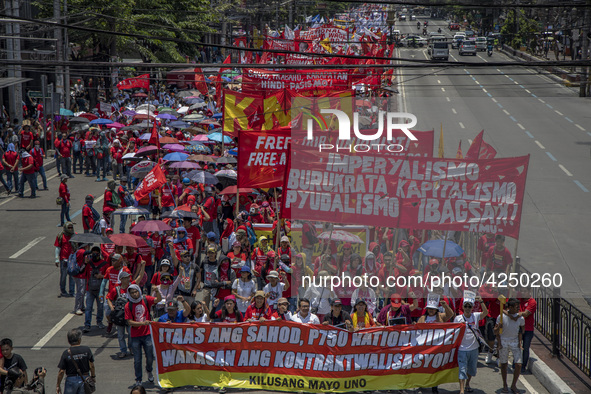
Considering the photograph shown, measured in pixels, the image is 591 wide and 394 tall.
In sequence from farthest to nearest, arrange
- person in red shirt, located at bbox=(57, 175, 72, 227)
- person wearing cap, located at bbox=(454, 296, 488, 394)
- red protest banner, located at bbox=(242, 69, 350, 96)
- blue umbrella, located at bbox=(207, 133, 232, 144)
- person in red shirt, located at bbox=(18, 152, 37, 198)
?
red protest banner, located at bbox=(242, 69, 350, 96), blue umbrella, located at bbox=(207, 133, 232, 144), person in red shirt, located at bbox=(18, 152, 37, 198), person in red shirt, located at bbox=(57, 175, 72, 227), person wearing cap, located at bbox=(454, 296, 488, 394)

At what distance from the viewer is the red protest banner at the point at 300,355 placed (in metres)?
11.1

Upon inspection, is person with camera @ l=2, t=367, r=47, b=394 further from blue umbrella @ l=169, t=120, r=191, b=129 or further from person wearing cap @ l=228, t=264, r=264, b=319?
blue umbrella @ l=169, t=120, r=191, b=129

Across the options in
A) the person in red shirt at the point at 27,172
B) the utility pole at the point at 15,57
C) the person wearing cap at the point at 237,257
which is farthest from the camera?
the utility pole at the point at 15,57

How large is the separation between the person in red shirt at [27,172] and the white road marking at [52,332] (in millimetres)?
9362

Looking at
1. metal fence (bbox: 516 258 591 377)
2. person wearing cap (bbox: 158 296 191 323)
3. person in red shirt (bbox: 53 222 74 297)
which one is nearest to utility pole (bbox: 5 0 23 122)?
person in red shirt (bbox: 53 222 74 297)

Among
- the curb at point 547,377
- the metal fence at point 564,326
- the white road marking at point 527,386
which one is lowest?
the white road marking at point 527,386

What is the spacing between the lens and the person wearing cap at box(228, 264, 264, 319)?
12789mm

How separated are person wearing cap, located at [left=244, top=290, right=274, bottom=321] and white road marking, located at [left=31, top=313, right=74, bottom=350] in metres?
3.52

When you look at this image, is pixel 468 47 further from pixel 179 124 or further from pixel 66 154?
pixel 66 154

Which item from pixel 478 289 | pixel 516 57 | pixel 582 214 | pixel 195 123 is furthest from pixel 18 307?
pixel 516 57

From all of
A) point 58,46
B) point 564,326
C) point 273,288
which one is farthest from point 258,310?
point 58,46

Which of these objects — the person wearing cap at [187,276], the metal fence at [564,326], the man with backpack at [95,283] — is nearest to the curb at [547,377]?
the metal fence at [564,326]

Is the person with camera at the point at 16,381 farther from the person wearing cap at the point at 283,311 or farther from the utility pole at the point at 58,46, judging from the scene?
the utility pole at the point at 58,46

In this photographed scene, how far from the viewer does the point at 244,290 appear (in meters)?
12.9
